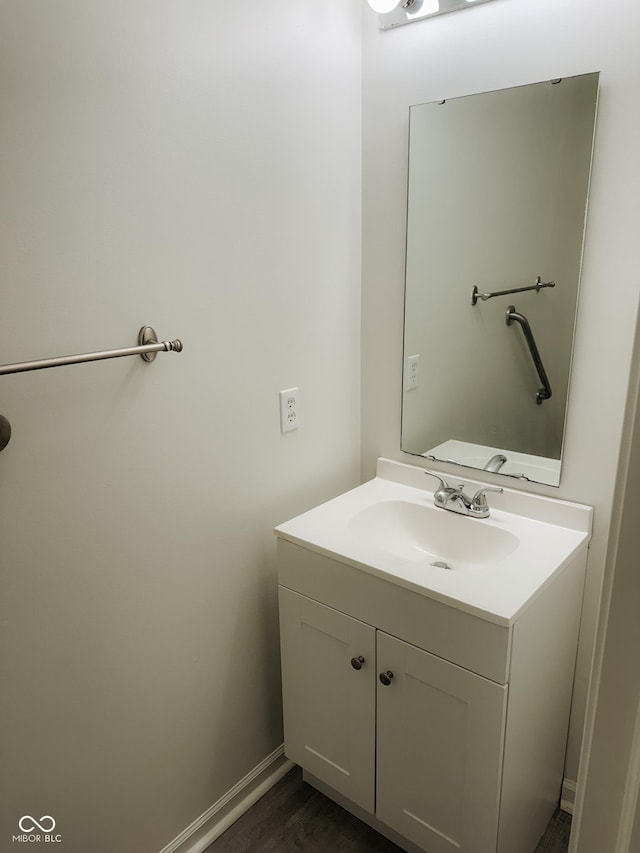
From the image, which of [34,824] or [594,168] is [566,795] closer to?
[34,824]

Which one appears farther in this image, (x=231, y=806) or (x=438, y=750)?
(x=231, y=806)

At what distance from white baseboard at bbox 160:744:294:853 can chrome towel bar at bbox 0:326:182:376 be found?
1.24m

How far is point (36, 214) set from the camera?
39.1 inches

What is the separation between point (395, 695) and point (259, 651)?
1.50ft

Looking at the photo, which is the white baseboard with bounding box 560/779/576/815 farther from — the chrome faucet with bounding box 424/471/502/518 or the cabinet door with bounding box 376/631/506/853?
the chrome faucet with bounding box 424/471/502/518

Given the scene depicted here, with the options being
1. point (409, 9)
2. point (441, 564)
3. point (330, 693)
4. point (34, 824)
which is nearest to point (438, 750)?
point (330, 693)

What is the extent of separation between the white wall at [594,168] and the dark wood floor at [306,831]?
187 mm

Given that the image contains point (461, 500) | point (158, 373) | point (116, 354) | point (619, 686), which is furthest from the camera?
point (461, 500)

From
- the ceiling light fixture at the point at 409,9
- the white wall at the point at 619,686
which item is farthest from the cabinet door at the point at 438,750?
the ceiling light fixture at the point at 409,9

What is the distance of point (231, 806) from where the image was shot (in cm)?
164

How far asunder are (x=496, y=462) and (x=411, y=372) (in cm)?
36

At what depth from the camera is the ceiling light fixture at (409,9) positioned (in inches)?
55.1

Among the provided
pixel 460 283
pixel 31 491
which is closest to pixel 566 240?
pixel 460 283

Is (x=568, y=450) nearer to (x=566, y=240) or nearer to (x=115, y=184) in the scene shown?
(x=566, y=240)
